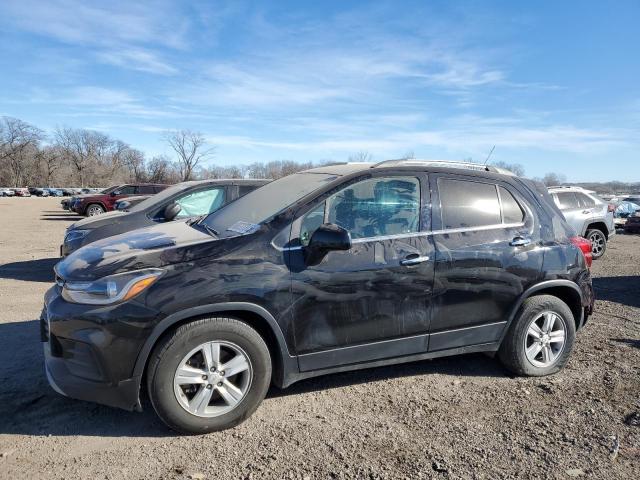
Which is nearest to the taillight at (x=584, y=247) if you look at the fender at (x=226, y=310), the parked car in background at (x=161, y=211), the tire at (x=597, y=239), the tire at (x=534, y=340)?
the tire at (x=534, y=340)

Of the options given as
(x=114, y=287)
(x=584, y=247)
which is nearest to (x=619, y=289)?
(x=584, y=247)

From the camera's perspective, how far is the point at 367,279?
3438 millimetres

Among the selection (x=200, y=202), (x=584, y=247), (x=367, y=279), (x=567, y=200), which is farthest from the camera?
(x=567, y=200)

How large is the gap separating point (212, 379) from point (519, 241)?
105 inches

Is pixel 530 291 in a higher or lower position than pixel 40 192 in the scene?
higher

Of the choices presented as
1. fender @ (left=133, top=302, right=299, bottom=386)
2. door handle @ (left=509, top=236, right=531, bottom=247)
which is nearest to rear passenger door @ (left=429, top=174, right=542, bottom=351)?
door handle @ (left=509, top=236, right=531, bottom=247)

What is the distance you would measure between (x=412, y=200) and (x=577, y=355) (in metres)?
2.45

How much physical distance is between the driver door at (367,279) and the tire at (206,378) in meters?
0.34

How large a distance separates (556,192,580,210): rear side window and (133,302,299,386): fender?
11.0 meters

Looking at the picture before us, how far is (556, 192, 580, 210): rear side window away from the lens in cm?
1223

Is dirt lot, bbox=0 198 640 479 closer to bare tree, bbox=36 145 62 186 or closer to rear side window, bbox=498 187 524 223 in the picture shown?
rear side window, bbox=498 187 524 223

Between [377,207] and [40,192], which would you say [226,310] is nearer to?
[377,207]

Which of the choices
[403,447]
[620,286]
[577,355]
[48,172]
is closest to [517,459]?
[403,447]

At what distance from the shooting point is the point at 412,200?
12.4 ft
